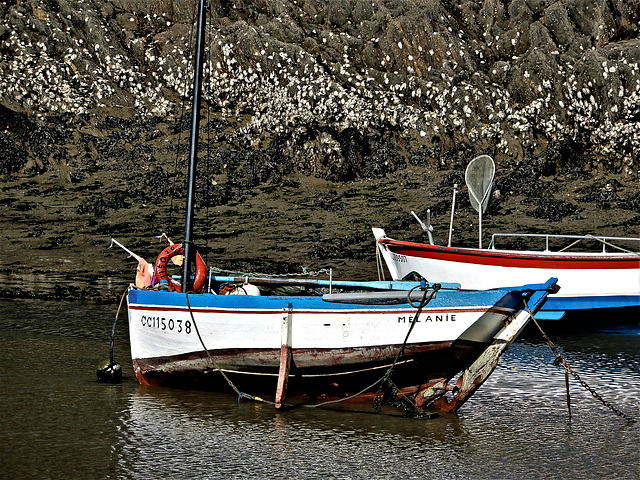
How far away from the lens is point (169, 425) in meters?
11.0

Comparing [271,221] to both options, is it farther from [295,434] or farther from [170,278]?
[295,434]

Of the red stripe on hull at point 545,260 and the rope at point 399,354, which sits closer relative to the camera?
the rope at point 399,354

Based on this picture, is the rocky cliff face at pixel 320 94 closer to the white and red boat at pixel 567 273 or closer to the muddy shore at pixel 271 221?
the muddy shore at pixel 271 221

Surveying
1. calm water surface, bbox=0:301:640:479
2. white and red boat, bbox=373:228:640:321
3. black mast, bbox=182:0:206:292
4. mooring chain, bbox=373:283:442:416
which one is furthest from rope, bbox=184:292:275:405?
white and red boat, bbox=373:228:640:321

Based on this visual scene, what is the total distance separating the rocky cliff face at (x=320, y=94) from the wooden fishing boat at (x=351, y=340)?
16.6 metres

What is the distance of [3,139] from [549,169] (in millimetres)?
20753

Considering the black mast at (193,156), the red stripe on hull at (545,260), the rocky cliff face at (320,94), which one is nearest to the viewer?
the black mast at (193,156)

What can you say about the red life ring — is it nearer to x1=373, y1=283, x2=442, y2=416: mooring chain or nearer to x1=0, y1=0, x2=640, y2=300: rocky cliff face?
x1=373, y1=283, x2=442, y2=416: mooring chain

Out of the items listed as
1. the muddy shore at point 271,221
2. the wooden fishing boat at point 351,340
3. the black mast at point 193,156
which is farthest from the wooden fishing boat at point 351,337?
the muddy shore at point 271,221

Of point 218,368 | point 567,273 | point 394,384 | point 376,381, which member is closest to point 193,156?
point 218,368

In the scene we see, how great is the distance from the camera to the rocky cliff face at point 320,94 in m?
31.6

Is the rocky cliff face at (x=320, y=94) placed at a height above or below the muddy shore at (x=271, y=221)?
above

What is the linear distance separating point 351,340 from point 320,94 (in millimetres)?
26370

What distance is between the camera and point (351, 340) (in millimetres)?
11562
